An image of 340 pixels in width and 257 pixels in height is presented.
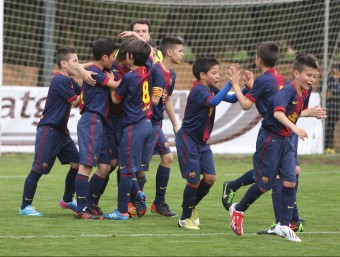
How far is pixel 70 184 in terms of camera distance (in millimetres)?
10820

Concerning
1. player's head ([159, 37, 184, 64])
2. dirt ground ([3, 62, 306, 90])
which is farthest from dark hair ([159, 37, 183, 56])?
dirt ground ([3, 62, 306, 90])

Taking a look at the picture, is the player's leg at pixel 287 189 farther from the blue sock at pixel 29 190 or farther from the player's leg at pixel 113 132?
the blue sock at pixel 29 190

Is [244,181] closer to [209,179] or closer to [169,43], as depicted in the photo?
[209,179]

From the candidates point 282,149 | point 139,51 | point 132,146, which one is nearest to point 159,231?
point 132,146

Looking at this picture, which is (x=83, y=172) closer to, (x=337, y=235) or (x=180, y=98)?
(x=337, y=235)

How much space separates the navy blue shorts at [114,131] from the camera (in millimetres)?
10234

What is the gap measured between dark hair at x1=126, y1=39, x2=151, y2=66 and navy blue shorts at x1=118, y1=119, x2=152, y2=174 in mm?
635

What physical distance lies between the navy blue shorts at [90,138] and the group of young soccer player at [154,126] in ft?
0.03

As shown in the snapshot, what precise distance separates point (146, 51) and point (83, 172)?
145 centimetres

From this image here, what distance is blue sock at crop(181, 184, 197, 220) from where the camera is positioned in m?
9.53

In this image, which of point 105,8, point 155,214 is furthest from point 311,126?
point 155,214

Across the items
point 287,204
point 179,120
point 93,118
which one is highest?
point 93,118

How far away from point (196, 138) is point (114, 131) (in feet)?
3.47

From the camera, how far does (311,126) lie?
19.4 m
